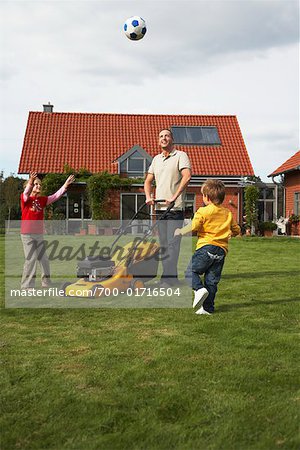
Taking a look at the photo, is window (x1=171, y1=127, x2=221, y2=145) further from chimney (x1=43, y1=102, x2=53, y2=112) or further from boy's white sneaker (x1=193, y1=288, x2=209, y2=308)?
boy's white sneaker (x1=193, y1=288, x2=209, y2=308)

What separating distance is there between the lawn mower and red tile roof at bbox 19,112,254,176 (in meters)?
22.5

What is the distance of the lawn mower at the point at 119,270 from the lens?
625 cm

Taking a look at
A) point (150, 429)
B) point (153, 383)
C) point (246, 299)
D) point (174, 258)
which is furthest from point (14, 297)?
point (150, 429)

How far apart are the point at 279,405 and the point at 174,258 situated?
4.16m

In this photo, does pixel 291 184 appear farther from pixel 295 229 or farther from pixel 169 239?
pixel 169 239

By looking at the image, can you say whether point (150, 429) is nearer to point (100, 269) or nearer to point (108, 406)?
point (108, 406)

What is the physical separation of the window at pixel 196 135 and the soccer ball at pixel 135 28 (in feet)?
62.8

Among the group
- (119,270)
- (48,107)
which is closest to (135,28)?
(119,270)

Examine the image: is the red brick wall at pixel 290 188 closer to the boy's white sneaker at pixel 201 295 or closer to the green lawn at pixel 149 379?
the green lawn at pixel 149 379

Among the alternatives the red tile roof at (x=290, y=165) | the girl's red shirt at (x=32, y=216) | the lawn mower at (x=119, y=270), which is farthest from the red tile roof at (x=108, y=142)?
the lawn mower at (x=119, y=270)

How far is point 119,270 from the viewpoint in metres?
6.35

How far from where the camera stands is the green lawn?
249cm

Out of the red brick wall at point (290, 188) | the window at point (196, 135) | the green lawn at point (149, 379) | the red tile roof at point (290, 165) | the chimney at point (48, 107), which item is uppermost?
the chimney at point (48, 107)

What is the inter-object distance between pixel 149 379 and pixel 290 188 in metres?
24.2
